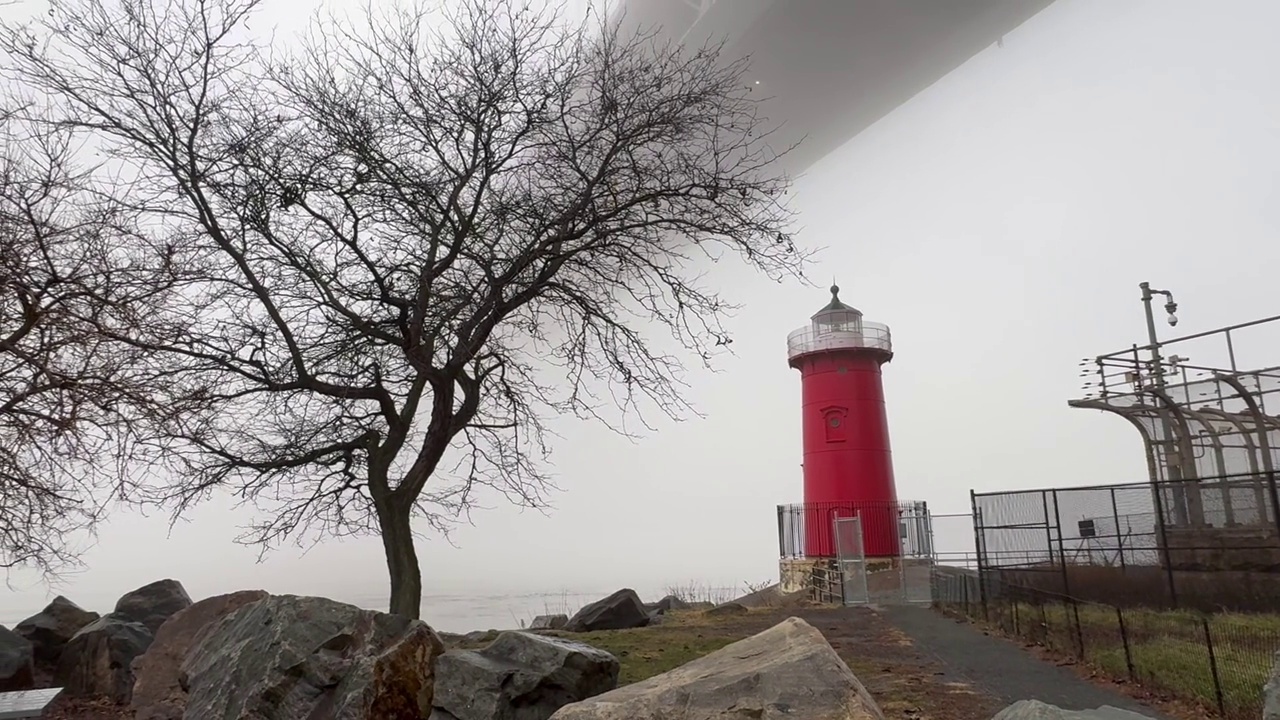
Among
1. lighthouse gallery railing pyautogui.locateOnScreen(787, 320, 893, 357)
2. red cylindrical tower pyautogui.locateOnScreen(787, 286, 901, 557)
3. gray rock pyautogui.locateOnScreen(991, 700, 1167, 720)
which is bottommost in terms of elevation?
gray rock pyautogui.locateOnScreen(991, 700, 1167, 720)

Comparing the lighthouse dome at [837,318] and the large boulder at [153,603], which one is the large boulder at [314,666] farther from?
the lighthouse dome at [837,318]

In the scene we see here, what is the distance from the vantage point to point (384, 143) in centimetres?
995

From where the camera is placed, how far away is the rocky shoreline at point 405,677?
15.4 ft

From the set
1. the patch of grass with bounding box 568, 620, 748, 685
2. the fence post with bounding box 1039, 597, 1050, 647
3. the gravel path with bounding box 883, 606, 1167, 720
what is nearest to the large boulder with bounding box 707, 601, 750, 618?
the patch of grass with bounding box 568, 620, 748, 685

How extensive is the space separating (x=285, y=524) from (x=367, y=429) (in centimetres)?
164

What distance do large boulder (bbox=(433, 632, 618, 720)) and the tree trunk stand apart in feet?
10.7

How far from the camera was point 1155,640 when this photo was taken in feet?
34.1

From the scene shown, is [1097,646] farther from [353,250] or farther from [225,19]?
[225,19]

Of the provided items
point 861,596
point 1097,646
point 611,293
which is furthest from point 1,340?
point 861,596

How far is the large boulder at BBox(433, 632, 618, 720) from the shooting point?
641 cm

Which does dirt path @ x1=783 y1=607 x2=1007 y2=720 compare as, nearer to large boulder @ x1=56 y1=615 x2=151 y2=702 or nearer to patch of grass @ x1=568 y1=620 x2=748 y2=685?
patch of grass @ x1=568 y1=620 x2=748 y2=685

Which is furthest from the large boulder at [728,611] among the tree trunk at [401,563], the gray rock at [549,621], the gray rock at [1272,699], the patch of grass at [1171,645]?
the gray rock at [1272,699]

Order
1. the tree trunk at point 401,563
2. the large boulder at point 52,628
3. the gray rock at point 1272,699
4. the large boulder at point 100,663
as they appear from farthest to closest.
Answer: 1. the large boulder at point 52,628
2. the large boulder at point 100,663
3. the tree trunk at point 401,563
4. the gray rock at point 1272,699

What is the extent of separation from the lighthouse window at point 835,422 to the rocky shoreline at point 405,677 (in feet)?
58.0
